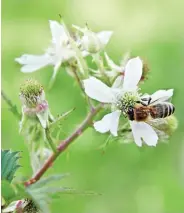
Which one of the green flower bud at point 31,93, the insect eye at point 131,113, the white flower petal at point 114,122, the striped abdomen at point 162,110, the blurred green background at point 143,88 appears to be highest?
the green flower bud at point 31,93

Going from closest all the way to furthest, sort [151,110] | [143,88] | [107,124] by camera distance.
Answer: [107,124] < [151,110] < [143,88]

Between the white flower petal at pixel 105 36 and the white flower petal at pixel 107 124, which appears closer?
the white flower petal at pixel 107 124

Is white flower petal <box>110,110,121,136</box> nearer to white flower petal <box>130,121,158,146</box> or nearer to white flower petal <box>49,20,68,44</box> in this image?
white flower petal <box>130,121,158,146</box>

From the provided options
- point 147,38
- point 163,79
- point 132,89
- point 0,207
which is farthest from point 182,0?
point 0,207

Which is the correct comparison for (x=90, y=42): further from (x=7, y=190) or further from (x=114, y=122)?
(x=7, y=190)

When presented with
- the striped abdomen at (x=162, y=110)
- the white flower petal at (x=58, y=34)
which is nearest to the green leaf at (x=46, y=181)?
the striped abdomen at (x=162, y=110)

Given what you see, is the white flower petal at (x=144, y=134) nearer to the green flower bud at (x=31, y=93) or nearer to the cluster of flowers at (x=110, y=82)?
the cluster of flowers at (x=110, y=82)

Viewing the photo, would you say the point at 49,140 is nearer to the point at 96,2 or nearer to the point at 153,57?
the point at 153,57

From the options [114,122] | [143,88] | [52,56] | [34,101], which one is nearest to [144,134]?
[114,122]
